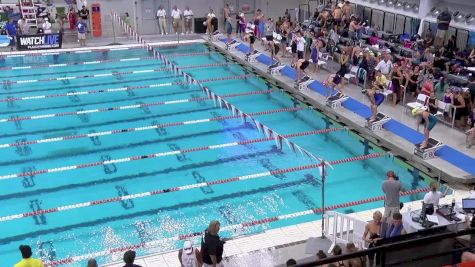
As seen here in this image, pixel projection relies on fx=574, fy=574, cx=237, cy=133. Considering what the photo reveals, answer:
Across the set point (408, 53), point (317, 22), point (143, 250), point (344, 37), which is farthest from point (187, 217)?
point (317, 22)

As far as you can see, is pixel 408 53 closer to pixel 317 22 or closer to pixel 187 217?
pixel 317 22

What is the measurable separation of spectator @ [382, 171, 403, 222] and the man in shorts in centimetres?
1488

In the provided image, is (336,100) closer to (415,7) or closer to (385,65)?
(385,65)

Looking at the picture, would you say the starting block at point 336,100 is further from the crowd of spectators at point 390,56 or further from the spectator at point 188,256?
the spectator at point 188,256

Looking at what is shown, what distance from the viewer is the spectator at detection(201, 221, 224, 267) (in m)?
6.25

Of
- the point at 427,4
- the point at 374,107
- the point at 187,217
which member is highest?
the point at 427,4

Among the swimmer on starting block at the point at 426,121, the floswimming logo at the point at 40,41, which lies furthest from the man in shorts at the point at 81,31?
the swimmer on starting block at the point at 426,121

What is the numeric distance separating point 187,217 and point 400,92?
22.4 ft

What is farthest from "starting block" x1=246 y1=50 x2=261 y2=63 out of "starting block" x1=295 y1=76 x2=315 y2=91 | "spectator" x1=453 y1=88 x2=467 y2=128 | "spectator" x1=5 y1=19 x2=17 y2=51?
"spectator" x1=5 y1=19 x2=17 y2=51

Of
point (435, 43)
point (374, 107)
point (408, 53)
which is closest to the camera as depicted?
point (374, 107)

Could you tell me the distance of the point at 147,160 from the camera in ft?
37.7

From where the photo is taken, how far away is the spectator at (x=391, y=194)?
7.84 metres

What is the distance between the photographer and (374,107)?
12508 millimetres

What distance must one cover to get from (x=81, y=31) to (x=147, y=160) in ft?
33.4
